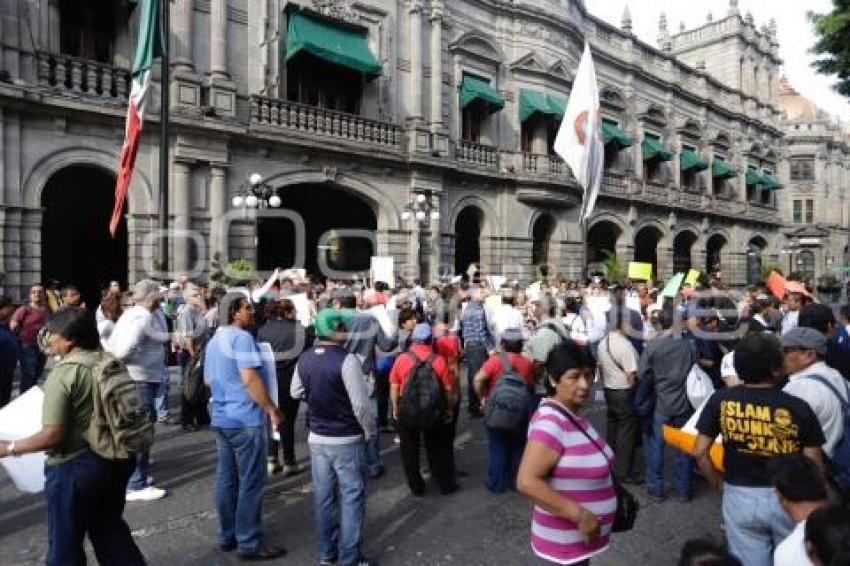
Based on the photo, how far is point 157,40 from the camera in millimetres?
10930

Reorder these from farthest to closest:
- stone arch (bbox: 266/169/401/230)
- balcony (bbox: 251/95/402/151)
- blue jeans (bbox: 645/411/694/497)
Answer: stone arch (bbox: 266/169/401/230) < balcony (bbox: 251/95/402/151) < blue jeans (bbox: 645/411/694/497)

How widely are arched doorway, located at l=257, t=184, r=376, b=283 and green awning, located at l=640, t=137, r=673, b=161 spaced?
1433 centimetres

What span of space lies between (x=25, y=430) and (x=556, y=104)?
69.6 feet

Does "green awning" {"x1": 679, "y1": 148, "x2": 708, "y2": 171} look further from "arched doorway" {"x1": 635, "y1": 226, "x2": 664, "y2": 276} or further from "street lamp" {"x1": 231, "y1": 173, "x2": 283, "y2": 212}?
"street lamp" {"x1": 231, "y1": 173, "x2": 283, "y2": 212}

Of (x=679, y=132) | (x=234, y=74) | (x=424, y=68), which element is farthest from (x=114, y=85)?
→ (x=679, y=132)

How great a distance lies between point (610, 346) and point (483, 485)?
182 centimetres

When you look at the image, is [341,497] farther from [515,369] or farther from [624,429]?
[624,429]

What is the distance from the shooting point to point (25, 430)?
3555 millimetres

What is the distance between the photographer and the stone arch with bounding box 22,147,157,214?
499 inches

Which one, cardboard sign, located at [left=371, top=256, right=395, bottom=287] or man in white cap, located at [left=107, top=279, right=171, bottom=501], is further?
cardboard sign, located at [left=371, top=256, right=395, bottom=287]

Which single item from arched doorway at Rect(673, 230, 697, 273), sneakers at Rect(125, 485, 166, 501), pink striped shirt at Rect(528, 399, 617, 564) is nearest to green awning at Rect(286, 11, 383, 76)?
sneakers at Rect(125, 485, 166, 501)

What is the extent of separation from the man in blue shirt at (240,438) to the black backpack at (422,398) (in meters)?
1.44

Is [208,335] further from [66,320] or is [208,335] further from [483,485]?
[66,320]

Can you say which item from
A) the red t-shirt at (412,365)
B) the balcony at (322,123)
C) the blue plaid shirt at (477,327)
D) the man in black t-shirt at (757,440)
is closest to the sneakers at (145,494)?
the red t-shirt at (412,365)
